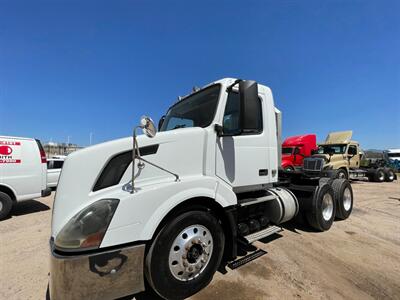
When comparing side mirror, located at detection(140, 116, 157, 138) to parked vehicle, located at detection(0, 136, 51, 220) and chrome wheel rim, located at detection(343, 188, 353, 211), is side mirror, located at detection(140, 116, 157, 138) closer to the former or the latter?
chrome wheel rim, located at detection(343, 188, 353, 211)

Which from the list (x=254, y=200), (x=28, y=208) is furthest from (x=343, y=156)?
(x=28, y=208)

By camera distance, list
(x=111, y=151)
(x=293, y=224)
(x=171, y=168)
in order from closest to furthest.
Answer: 1. (x=111, y=151)
2. (x=171, y=168)
3. (x=293, y=224)

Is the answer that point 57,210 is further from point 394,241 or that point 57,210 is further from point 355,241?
point 394,241

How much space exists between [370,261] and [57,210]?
14.7 ft

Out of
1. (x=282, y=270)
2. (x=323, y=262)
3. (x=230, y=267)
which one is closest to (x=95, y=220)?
(x=230, y=267)

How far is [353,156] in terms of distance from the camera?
1377cm

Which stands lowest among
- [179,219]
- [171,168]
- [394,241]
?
[394,241]

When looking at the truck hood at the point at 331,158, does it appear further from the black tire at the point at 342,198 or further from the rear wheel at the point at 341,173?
the black tire at the point at 342,198

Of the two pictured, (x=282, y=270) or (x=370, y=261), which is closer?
(x=282, y=270)

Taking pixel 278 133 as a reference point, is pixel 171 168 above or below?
below

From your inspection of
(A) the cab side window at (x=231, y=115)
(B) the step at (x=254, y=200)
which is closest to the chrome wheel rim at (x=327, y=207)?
(B) the step at (x=254, y=200)

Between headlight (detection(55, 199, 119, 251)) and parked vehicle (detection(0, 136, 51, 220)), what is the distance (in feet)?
18.8

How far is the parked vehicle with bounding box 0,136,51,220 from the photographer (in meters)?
5.96

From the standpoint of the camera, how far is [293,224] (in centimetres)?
519
